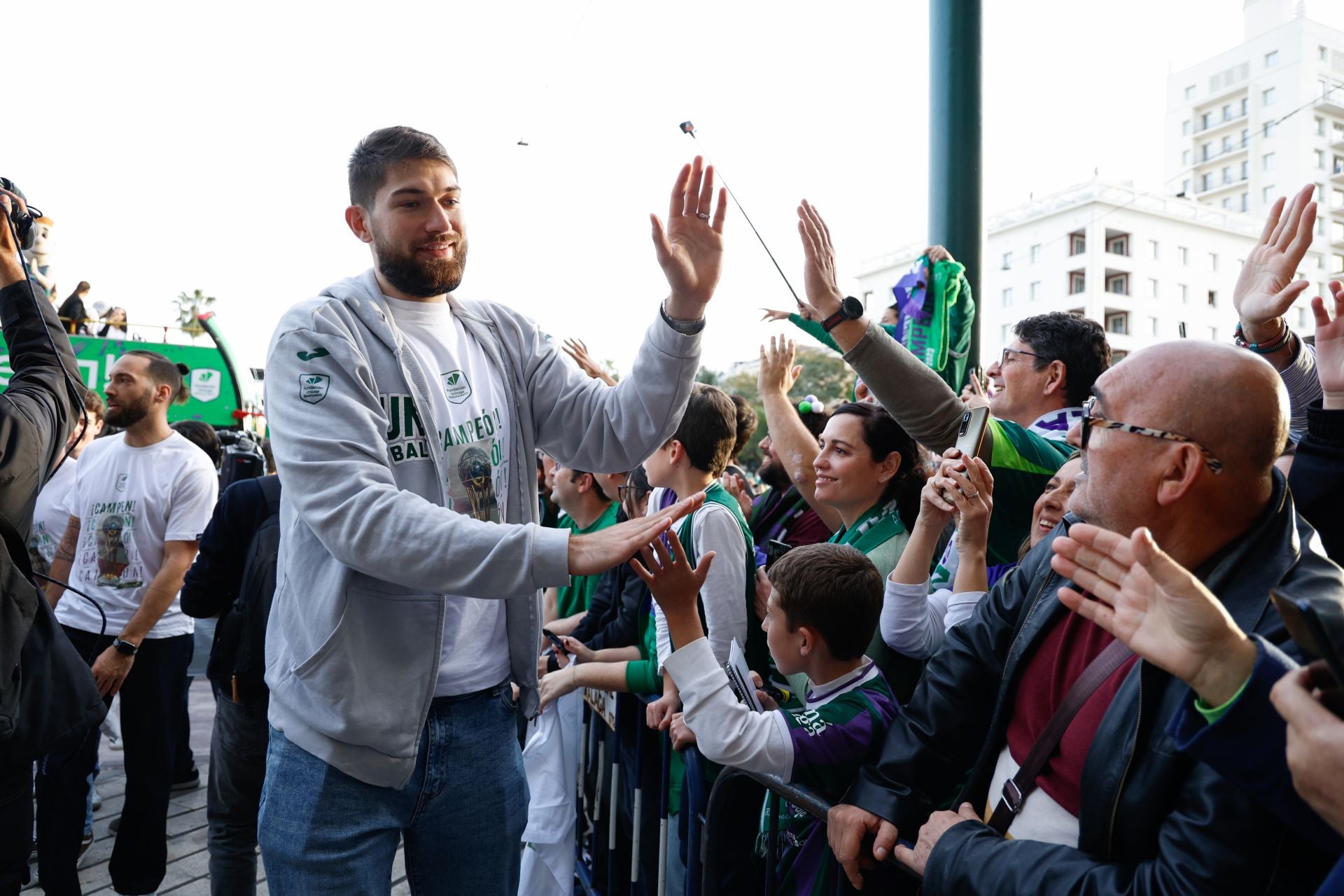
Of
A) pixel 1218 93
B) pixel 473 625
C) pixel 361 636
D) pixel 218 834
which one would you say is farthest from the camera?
pixel 1218 93

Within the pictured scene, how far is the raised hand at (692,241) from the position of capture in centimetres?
200

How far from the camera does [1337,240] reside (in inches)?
2286

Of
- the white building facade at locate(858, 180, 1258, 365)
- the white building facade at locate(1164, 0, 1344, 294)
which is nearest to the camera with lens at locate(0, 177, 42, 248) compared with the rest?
the white building facade at locate(858, 180, 1258, 365)

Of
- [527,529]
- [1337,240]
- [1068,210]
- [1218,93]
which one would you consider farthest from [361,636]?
[1218,93]

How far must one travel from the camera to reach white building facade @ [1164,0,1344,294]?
5878 cm

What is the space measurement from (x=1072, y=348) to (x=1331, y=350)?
39.6 inches

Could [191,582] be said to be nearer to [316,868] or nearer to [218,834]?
[218,834]

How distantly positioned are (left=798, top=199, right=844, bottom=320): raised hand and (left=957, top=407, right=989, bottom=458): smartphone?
67 cm

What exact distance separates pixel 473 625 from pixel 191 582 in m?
1.92

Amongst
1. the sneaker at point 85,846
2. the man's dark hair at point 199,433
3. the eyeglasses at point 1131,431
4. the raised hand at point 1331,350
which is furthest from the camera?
the man's dark hair at point 199,433

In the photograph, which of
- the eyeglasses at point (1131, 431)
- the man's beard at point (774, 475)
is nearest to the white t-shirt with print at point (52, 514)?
the man's beard at point (774, 475)

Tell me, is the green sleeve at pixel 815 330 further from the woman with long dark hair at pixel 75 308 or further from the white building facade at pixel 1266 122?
the white building facade at pixel 1266 122

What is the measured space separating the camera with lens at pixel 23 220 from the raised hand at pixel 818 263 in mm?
2322

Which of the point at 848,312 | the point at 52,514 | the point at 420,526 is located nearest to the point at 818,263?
the point at 848,312
